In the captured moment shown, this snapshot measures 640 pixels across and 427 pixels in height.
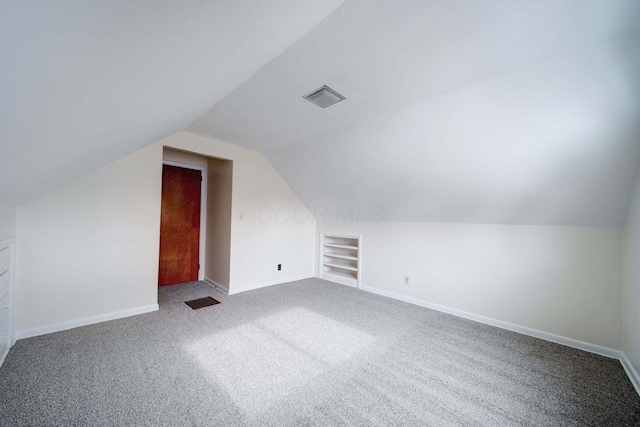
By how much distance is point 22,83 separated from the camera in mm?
622

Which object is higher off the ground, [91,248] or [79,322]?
[91,248]

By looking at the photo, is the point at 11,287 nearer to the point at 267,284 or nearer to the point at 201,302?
the point at 201,302

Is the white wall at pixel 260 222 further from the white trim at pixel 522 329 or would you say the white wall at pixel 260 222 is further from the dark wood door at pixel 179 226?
the white trim at pixel 522 329

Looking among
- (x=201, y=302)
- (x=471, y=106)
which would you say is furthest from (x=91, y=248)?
(x=471, y=106)

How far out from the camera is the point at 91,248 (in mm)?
2637

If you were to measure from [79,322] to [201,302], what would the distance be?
1.18 m

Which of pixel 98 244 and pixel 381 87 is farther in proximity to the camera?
pixel 98 244

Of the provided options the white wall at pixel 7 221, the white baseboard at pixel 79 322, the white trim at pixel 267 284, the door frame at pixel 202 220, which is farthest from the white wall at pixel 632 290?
the door frame at pixel 202 220

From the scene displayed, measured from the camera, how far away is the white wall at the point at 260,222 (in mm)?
3721

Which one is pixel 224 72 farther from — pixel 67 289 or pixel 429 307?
pixel 429 307

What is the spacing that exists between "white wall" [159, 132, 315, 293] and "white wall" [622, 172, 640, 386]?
390 centimetres

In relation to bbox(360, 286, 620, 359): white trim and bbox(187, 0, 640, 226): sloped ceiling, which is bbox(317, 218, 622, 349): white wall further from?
bbox(187, 0, 640, 226): sloped ceiling

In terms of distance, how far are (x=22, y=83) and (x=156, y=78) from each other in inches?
21.4

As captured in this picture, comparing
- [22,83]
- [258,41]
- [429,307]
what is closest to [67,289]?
[22,83]
